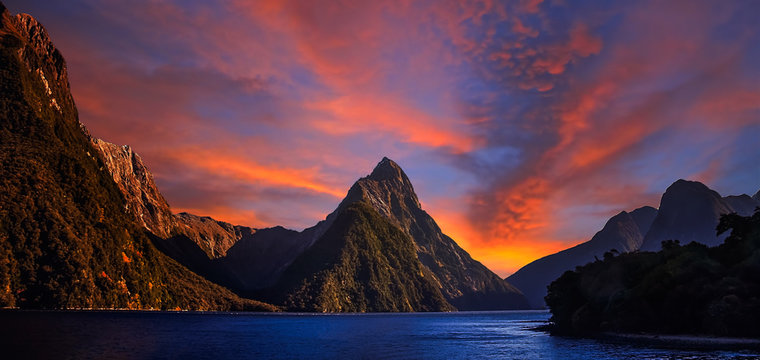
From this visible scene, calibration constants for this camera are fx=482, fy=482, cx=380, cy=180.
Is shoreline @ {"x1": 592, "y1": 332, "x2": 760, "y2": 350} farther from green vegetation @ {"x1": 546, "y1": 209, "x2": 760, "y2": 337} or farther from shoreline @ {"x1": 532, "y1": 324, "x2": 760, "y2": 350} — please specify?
green vegetation @ {"x1": 546, "y1": 209, "x2": 760, "y2": 337}

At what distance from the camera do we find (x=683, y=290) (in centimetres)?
10831

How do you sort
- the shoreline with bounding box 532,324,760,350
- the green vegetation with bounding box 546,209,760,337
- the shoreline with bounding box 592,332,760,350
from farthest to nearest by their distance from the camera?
the green vegetation with bounding box 546,209,760,337 → the shoreline with bounding box 592,332,760,350 → the shoreline with bounding box 532,324,760,350

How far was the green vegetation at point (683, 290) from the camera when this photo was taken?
96.7 metres

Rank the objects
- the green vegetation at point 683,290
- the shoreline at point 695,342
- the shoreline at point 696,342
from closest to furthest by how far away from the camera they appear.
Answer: the shoreline at point 695,342 < the shoreline at point 696,342 < the green vegetation at point 683,290

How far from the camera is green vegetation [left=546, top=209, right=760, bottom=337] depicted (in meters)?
96.7

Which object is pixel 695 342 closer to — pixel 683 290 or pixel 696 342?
pixel 696 342

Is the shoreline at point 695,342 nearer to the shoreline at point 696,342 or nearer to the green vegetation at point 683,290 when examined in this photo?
the shoreline at point 696,342

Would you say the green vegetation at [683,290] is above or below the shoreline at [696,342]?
above

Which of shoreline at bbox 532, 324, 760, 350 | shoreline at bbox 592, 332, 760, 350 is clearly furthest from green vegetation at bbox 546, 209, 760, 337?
shoreline at bbox 592, 332, 760, 350

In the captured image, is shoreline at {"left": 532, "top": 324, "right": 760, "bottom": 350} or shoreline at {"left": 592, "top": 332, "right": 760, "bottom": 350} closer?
shoreline at {"left": 532, "top": 324, "right": 760, "bottom": 350}

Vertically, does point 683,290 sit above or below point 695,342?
above

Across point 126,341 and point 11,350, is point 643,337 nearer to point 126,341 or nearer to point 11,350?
point 126,341

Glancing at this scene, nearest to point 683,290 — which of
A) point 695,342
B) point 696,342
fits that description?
point 695,342

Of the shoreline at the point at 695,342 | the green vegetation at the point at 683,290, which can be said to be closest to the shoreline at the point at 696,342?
the shoreline at the point at 695,342
